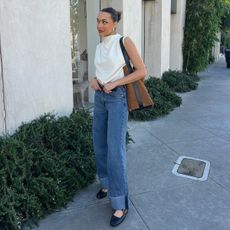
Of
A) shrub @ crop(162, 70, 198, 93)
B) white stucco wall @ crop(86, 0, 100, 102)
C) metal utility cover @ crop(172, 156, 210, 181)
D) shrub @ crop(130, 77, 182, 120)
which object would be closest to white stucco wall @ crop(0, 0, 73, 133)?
metal utility cover @ crop(172, 156, 210, 181)

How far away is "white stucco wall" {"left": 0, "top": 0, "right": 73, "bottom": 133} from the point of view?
3.47 m

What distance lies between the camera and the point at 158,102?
704 cm

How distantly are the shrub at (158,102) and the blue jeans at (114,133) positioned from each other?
336cm

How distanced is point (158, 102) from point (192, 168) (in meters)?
2.86

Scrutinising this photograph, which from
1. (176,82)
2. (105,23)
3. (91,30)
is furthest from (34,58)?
(176,82)

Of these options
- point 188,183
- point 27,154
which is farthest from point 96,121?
point 188,183

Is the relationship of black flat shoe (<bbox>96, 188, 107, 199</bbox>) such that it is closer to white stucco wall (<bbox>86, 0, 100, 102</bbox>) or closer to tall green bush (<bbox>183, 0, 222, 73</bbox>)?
white stucco wall (<bbox>86, 0, 100, 102</bbox>)

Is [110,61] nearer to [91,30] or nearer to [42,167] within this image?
[42,167]

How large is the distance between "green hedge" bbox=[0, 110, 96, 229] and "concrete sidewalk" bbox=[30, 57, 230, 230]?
0.17 meters

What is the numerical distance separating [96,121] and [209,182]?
160 cm

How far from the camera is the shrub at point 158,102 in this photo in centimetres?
655

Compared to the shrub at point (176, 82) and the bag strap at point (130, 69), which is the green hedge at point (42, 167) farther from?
the shrub at point (176, 82)

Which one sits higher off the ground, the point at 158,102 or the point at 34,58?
the point at 34,58

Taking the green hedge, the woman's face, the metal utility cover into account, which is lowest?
the metal utility cover
